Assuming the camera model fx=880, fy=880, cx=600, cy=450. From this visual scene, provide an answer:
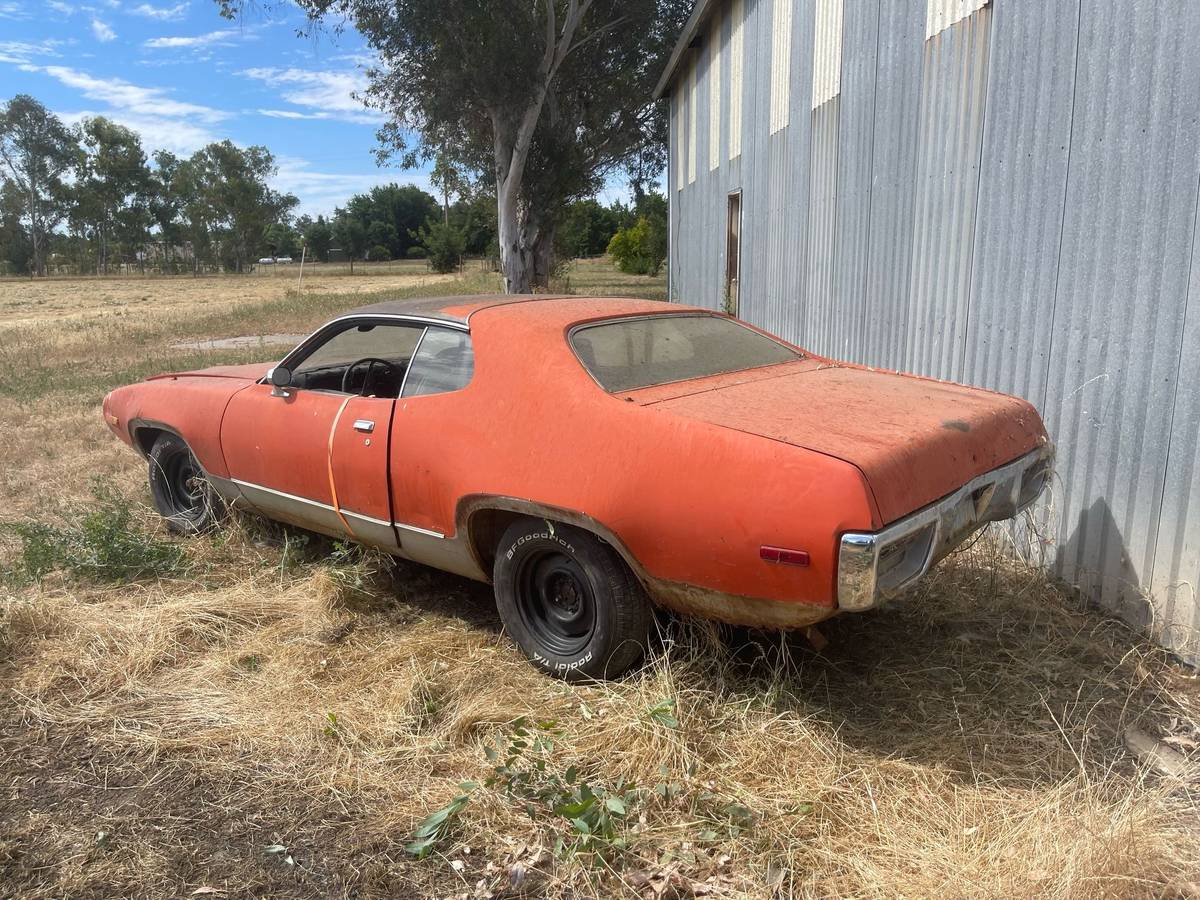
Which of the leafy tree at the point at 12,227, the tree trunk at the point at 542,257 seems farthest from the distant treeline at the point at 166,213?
the tree trunk at the point at 542,257

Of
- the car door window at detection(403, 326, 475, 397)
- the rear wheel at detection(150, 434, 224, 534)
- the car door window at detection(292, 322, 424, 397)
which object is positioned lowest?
the rear wheel at detection(150, 434, 224, 534)

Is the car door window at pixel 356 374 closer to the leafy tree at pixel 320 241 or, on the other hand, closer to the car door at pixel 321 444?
the car door at pixel 321 444

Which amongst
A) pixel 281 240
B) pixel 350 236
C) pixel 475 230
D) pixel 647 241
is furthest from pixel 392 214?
pixel 647 241

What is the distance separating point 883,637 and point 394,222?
8236 centimetres

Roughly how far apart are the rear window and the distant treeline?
55.7m

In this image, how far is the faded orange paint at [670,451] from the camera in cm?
265

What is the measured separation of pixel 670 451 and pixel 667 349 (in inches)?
37.5

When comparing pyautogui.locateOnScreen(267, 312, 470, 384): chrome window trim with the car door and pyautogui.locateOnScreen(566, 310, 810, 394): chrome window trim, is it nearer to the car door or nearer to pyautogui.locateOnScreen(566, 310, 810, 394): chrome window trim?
the car door

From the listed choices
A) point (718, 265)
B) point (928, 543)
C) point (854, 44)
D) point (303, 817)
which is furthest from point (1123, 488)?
point (718, 265)

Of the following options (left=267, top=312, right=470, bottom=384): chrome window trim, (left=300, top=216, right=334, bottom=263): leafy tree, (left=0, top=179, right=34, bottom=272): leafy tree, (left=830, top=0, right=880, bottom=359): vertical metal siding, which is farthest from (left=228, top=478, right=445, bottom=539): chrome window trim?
(left=300, top=216, right=334, bottom=263): leafy tree

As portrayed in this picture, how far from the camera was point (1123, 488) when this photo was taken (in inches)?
151

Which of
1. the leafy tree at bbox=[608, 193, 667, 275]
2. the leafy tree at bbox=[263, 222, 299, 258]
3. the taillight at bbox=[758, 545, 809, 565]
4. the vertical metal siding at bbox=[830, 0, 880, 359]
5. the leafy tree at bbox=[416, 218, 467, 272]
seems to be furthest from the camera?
the leafy tree at bbox=[263, 222, 299, 258]

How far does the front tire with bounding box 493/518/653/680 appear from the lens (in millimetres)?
3148

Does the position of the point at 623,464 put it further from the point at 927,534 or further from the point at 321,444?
the point at 321,444
